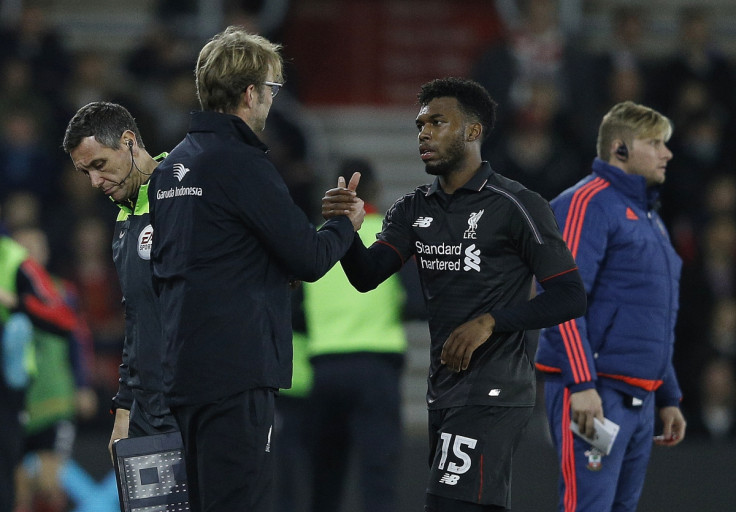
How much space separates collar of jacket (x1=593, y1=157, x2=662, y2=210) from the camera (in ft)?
16.5

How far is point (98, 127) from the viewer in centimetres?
431

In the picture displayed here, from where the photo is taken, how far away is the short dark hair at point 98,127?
4305 millimetres

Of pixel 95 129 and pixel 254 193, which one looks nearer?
pixel 254 193

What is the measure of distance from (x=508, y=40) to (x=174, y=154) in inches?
290

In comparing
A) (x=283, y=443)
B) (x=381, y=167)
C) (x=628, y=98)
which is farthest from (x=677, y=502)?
(x=381, y=167)

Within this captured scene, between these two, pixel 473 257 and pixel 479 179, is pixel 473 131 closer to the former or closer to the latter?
pixel 479 179

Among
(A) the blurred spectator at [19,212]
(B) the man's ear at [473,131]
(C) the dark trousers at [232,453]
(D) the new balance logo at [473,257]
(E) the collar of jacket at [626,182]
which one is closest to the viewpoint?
(C) the dark trousers at [232,453]

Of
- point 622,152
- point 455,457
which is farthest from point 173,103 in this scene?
point 455,457

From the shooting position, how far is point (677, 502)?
736 cm

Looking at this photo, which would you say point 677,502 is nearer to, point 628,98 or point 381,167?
point 628,98

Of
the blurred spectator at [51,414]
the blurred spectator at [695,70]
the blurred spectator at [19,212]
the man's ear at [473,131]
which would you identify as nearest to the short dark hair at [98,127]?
the man's ear at [473,131]

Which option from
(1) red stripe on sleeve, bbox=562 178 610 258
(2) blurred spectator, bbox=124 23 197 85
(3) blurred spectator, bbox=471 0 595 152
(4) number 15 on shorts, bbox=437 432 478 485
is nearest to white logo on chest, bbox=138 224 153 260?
(4) number 15 on shorts, bbox=437 432 478 485

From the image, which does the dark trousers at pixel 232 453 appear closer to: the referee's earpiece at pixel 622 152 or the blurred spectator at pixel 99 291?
the referee's earpiece at pixel 622 152

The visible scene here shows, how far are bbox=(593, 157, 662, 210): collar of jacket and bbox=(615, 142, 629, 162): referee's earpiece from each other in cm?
6
